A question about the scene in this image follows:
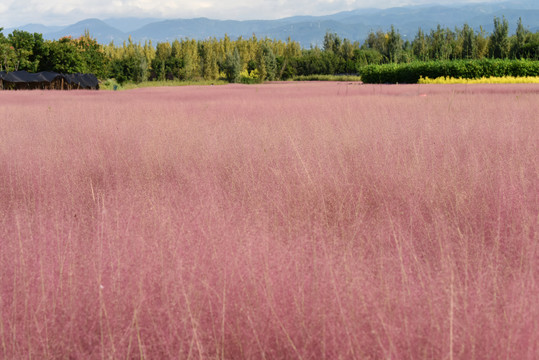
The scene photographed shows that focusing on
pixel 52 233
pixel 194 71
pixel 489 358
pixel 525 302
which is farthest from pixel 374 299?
pixel 194 71

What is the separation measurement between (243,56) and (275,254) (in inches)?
2242

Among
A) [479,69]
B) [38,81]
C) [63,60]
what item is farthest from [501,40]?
[63,60]

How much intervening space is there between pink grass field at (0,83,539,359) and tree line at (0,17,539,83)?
3354cm

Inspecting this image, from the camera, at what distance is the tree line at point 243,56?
41.0m

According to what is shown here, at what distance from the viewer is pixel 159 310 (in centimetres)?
163

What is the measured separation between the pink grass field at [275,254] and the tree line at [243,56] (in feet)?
110

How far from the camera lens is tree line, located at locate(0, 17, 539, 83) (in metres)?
41.0

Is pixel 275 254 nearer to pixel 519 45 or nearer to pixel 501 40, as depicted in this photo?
pixel 501 40

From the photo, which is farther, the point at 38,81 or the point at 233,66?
the point at 233,66

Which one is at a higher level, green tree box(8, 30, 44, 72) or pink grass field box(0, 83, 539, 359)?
green tree box(8, 30, 44, 72)

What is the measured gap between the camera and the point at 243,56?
56188 mm

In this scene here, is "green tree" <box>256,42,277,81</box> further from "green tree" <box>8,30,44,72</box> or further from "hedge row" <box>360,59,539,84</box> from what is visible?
"green tree" <box>8,30,44,72</box>

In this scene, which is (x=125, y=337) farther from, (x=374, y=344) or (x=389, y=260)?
(x=389, y=260)

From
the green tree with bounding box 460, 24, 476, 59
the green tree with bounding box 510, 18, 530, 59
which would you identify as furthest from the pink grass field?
the green tree with bounding box 510, 18, 530, 59
